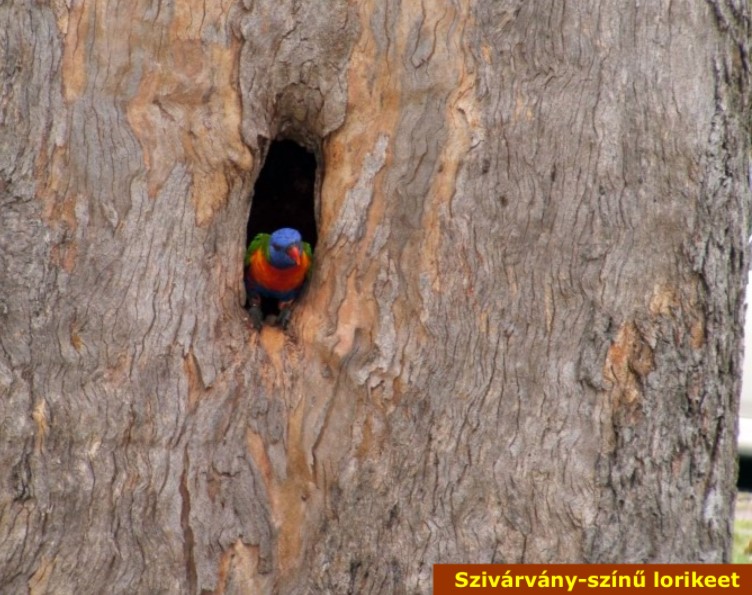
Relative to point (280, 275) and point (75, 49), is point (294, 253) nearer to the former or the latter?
point (280, 275)

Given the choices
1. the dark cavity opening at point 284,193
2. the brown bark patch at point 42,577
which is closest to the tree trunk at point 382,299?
the brown bark patch at point 42,577

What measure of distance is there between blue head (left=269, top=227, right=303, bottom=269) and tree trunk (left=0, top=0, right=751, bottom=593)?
1012 millimetres

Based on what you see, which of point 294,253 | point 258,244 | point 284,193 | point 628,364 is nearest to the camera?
point 628,364

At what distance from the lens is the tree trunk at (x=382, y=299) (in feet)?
11.7

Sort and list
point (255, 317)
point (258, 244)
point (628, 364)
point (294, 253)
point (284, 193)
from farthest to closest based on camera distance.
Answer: point (284, 193), point (258, 244), point (294, 253), point (255, 317), point (628, 364)

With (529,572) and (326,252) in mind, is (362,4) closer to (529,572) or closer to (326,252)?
(326,252)

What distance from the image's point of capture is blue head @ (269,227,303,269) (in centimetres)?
484

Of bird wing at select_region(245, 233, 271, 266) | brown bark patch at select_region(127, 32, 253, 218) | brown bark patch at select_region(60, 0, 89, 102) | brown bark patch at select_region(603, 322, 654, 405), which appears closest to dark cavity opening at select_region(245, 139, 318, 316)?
bird wing at select_region(245, 233, 271, 266)

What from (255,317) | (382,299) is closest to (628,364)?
(382,299)

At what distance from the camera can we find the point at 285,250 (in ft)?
15.9

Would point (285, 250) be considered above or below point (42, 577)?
above

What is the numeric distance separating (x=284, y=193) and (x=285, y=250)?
659 millimetres

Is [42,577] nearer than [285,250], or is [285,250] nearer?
[42,577]

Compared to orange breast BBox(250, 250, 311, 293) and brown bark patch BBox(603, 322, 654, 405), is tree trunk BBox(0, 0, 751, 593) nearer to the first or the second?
brown bark patch BBox(603, 322, 654, 405)
